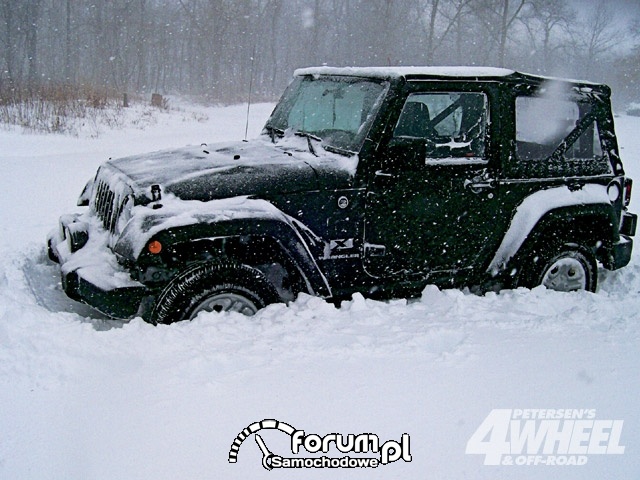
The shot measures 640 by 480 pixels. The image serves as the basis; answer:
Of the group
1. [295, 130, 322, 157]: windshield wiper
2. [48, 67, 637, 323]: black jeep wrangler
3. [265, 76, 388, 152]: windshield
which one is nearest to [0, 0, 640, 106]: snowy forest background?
[48, 67, 637, 323]: black jeep wrangler

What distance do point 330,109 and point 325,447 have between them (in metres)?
2.76

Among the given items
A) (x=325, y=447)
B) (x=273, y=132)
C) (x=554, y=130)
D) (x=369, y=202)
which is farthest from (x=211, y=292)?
(x=554, y=130)

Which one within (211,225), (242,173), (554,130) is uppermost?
(554,130)

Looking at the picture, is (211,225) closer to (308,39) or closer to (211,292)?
(211,292)

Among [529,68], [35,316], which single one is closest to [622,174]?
[35,316]

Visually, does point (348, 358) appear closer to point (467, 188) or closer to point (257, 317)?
point (257, 317)

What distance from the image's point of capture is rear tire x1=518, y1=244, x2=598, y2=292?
489 centimetres

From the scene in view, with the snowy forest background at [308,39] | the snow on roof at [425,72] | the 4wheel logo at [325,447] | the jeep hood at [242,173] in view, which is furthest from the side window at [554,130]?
the snowy forest background at [308,39]

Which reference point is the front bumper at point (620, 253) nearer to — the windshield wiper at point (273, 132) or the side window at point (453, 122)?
the side window at point (453, 122)

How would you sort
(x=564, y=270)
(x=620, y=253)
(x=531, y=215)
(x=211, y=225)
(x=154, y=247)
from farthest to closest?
(x=620, y=253) → (x=564, y=270) → (x=531, y=215) → (x=211, y=225) → (x=154, y=247)

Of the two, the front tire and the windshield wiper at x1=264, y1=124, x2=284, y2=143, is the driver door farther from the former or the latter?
the windshield wiper at x1=264, y1=124, x2=284, y2=143

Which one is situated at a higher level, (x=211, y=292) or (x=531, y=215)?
(x=531, y=215)

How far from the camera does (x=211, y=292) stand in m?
3.85

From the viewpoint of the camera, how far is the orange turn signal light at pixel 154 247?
12.1 ft
